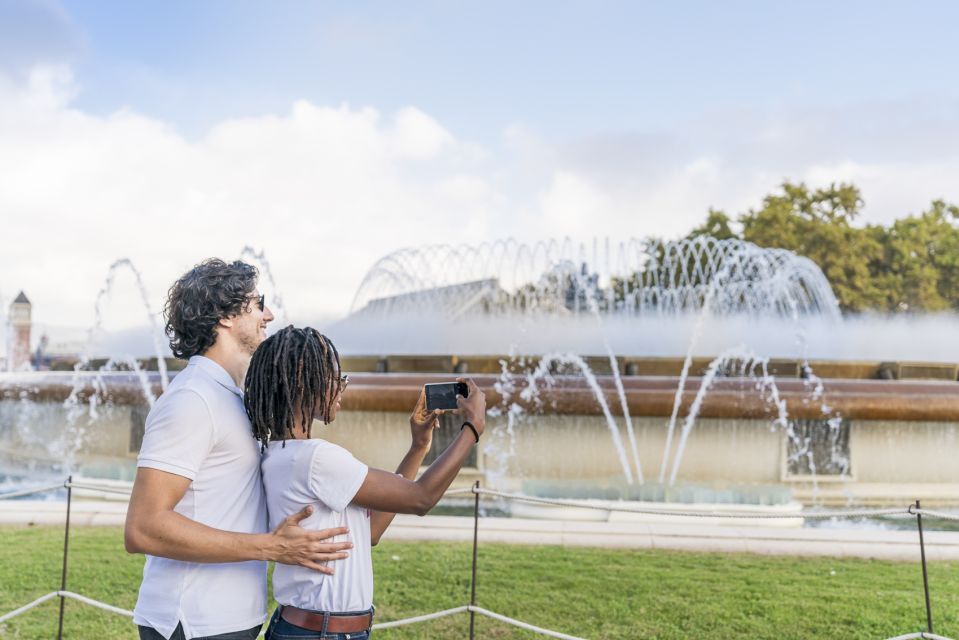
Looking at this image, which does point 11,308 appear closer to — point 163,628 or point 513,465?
point 513,465

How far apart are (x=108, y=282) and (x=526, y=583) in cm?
841

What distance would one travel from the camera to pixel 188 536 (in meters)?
1.79

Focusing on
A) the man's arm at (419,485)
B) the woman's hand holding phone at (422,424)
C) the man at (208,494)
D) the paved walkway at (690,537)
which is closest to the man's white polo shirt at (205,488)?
the man at (208,494)

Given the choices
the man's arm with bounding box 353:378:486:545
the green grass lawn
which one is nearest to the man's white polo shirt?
the man's arm with bounding box 353:378:486:545

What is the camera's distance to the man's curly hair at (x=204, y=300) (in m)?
1.97

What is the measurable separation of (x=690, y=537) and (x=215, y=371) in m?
4.88

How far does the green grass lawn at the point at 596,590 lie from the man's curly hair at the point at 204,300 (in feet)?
9.41

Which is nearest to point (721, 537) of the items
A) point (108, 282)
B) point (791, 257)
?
point (108, 282)

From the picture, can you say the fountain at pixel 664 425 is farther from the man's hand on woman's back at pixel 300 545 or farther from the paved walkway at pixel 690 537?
the man's hand on woman's back at pixel 300 545

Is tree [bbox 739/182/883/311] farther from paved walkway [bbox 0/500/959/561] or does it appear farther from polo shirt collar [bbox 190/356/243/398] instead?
polo shirt collar [bbox 190/356/243/398]

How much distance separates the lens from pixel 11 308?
35.7m

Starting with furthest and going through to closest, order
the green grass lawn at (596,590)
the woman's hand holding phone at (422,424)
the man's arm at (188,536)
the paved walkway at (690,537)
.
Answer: the paved walkway at (690,537), the green grass lawn at (596,590), the woman's hand holding phone at (422,424), the man's arm at (188,536)

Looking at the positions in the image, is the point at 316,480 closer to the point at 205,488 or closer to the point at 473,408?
the point at 205,488

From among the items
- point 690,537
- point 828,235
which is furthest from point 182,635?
point 828,235
